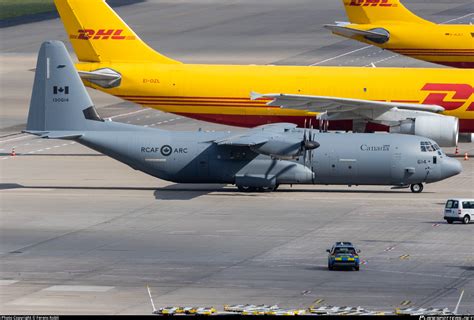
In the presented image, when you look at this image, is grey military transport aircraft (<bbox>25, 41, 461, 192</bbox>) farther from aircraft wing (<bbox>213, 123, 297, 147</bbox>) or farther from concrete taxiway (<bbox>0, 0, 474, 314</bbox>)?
concrete taxiway (<bbox>0, 0, 474, 314</bbox>)

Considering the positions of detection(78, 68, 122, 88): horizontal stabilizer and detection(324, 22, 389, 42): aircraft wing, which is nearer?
detection(78, 68, 122, 88): horizontal stabilizer

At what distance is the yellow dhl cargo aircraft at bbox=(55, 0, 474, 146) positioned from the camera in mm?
99062

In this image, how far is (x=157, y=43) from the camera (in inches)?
6422

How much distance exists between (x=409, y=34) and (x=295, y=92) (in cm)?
2882

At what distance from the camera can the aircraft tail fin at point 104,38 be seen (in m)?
104

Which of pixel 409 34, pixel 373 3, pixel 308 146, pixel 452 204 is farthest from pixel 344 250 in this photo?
pixel 373 3

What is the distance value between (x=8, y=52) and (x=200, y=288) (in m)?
99.1

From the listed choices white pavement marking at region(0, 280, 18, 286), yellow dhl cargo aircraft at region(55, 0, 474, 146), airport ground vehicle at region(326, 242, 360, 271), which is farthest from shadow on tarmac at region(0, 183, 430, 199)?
white pavement marking at region(0, 280, 18, 286)

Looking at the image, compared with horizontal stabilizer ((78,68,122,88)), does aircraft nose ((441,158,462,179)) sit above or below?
below

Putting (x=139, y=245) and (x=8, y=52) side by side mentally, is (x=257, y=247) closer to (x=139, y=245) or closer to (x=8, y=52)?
(x=139, y=245)

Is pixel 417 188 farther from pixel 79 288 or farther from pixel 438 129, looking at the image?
pixel 79 288

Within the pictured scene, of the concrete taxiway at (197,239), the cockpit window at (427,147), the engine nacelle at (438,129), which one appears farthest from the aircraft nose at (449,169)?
the engine nacelle at (438,129)

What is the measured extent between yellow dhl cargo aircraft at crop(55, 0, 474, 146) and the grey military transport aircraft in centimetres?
1035

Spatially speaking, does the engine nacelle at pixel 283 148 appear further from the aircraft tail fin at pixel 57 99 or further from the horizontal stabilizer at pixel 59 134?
the horizontal stabilizer at pixel 59 134
